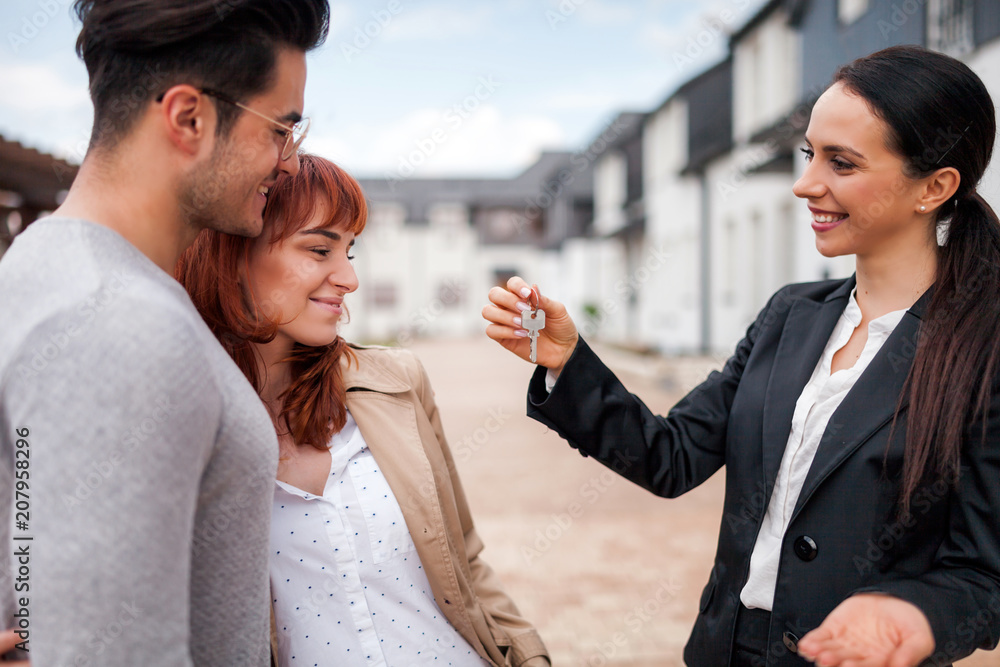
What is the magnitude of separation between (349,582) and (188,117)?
1.15m

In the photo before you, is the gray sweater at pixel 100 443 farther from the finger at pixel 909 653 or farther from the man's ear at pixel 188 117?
the finger at pixel 909 653

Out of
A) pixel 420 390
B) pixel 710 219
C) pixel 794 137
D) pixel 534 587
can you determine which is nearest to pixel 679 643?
pixel 534 587

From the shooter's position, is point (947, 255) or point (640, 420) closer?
point (947, 255)

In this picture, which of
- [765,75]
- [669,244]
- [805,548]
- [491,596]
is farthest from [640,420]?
[669,244]

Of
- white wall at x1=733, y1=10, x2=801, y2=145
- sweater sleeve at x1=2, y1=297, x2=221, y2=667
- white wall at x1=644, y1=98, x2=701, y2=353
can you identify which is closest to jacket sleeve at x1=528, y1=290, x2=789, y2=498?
sweater sleeve at x1=2, y1=297, x2=221, y2=667

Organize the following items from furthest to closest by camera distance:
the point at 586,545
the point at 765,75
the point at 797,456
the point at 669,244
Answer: the point at 669,244
the point at 765,75
the point at 586,545
the point at 797,456

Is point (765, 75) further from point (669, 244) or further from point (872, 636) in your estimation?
point (872, 636)

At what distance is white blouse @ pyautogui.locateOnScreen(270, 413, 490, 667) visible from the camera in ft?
5.73

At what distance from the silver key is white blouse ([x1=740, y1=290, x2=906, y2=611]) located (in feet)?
2.23

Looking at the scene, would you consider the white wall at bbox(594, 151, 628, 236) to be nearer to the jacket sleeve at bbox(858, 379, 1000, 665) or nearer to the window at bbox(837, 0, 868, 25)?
the window at bbox(837, 0, 868, 25)

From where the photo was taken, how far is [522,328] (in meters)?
1.84

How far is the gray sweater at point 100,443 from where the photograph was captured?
900mm

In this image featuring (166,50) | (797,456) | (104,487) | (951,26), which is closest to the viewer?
(104,487)

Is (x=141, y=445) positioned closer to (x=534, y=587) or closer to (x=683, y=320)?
(x=534, y=587)
